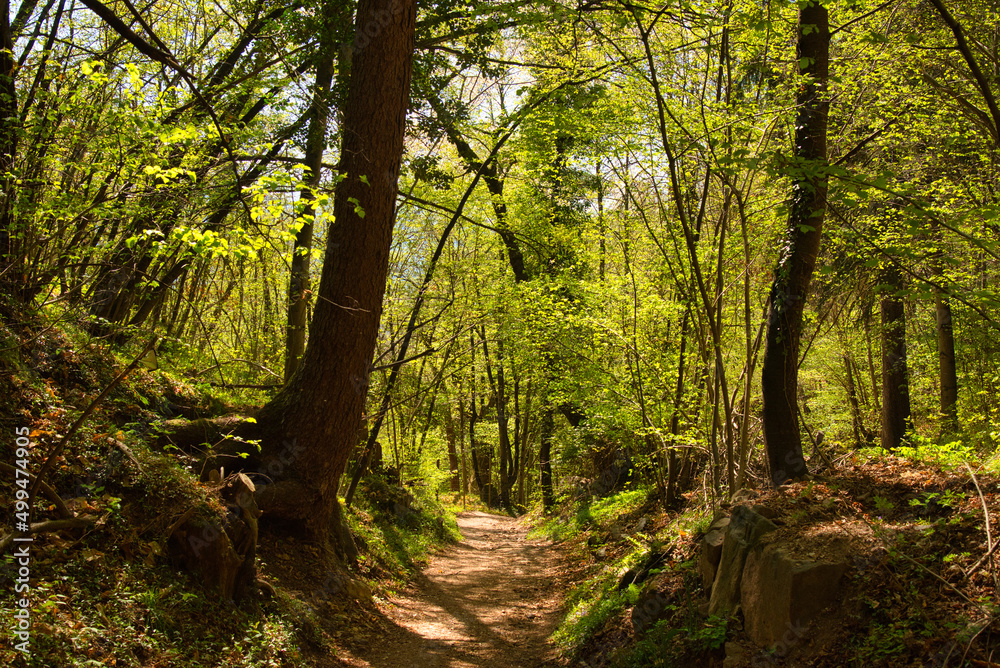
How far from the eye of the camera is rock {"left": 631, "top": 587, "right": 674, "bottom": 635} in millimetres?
5691

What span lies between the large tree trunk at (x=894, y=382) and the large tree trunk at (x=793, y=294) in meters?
6.88

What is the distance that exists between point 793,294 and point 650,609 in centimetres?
358

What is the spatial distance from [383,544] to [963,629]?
8236 mm

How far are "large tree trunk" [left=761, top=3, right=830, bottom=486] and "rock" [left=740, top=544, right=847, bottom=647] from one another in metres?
1.80

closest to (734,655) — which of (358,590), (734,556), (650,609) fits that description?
(734,556)

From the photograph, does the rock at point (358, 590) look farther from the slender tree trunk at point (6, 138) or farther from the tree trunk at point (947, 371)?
the tree trunk at point (947, 371)

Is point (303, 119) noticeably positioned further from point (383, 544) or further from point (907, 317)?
point (907, 317)

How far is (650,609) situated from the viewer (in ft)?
19.2

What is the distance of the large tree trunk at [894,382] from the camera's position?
11.6 metres

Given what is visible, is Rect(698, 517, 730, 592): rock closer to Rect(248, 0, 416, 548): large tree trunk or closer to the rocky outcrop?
the rocky outcrop

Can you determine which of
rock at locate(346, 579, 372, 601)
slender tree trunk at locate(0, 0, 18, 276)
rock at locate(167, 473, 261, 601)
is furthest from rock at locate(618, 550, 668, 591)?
slender tree trunk at locate(0, 0, 18, 276)

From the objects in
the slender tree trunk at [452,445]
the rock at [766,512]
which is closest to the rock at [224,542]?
the rock at [766,512]

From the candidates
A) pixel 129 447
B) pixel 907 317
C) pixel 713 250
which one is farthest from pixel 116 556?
pixel 907 317

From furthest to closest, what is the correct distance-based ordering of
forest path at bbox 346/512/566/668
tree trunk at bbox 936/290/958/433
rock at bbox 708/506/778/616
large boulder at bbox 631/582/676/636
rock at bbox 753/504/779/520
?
1. tree trunk at bbox 936/290/958/433
2. forest path at bbox 346/512/566/668
3. large boulder at bbox 631/582/676/636
4. rock at bbox 753/504/779/520
5. rock at bbox 708/506/778/616
